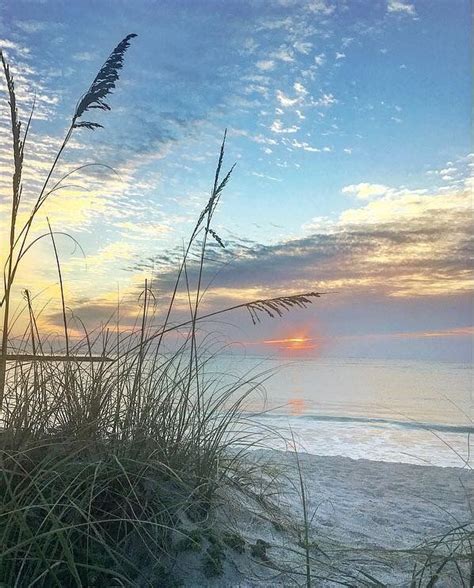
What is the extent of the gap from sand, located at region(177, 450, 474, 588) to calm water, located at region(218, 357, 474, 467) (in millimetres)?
342

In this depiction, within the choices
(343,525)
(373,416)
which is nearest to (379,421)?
(373,416)

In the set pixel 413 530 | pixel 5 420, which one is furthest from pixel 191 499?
pixel 413 530

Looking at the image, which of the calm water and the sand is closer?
the sand

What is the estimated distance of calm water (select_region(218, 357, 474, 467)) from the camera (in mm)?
6125

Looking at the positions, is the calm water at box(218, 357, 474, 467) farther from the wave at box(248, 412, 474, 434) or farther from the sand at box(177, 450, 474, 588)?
the sand at box(177, 450, 474, 588)

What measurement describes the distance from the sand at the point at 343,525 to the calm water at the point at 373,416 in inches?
13.5

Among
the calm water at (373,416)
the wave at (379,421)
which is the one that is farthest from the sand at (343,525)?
the wave at (379,421)

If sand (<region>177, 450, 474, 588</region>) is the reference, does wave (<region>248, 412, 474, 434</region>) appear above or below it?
below

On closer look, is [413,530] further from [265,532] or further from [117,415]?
[117,415]

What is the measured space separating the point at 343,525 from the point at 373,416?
20.4 ft

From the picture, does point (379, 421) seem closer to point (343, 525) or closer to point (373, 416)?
point (373, 416)

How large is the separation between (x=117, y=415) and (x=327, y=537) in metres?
1.14

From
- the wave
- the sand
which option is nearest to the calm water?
the wave

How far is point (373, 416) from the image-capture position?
9164mm
